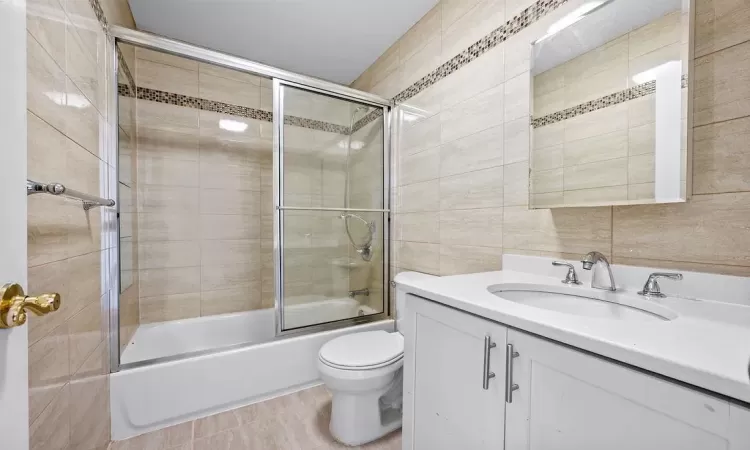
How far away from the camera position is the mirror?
94cm

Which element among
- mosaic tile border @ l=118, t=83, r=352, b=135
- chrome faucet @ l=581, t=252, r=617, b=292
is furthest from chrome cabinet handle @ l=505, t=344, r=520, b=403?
mosaic tile border @ l=118, t=83, r=352, b=135

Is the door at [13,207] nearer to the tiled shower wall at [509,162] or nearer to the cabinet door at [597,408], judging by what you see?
the cabinet door at [597,408]

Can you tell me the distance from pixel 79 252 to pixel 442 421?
4.69 feet

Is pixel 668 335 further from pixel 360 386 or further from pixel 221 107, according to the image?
pixel 221 107

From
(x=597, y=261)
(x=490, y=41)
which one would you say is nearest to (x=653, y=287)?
(x=597, y=261)

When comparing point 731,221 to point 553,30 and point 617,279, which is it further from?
point 553,30

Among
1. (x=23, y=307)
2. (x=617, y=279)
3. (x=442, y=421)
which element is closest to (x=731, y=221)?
(x=617, y=279)

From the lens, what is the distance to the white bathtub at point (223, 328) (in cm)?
201

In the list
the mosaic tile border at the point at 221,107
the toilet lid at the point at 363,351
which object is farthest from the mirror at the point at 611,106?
the mosaic tile border at the point at 221,107

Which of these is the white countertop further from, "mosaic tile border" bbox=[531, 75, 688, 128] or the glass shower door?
the glass shower door

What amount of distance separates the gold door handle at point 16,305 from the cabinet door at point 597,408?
918 millimetres

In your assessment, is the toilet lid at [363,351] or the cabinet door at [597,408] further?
the toilet lid at [363,351]

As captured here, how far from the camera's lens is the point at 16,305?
417mm

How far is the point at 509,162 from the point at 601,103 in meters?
0.42
